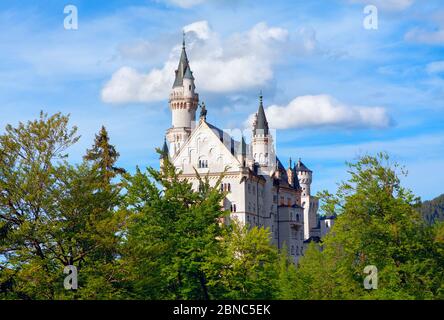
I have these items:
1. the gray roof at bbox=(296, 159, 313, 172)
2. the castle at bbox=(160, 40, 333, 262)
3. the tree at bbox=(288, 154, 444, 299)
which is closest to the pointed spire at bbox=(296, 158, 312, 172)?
the gray roof at bbox=(296, 159, 313, 172)

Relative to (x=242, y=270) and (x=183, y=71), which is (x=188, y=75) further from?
(x=242, y=270)

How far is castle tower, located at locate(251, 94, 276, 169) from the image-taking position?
138125 millimetres

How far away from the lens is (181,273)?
51.3 m

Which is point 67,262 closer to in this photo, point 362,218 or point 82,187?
point 82,187

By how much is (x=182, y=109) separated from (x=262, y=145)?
1380 cm

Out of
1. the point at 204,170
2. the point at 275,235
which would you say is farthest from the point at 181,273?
the point at 275,235

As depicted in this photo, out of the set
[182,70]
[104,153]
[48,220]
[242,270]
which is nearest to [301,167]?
[182,70]

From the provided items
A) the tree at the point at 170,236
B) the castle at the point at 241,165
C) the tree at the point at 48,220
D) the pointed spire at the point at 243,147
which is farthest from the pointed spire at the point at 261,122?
the tree at the point at 48,220

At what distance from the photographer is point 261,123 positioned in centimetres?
14225

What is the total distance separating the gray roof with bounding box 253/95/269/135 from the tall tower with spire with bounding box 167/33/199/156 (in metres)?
10.8

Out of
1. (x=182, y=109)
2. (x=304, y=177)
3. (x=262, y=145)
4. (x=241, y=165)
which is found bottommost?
(x=241, y=165)

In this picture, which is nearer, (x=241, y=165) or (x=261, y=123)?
(x=241, y=165)

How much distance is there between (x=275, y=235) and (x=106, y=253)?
3828 inches

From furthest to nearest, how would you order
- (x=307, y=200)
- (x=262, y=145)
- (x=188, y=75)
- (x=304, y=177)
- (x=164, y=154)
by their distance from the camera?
(x=304, y=177) → (x=307, y=200) → (x=262, y=145) → (x=188, y=75) → (x=164, y=154)
